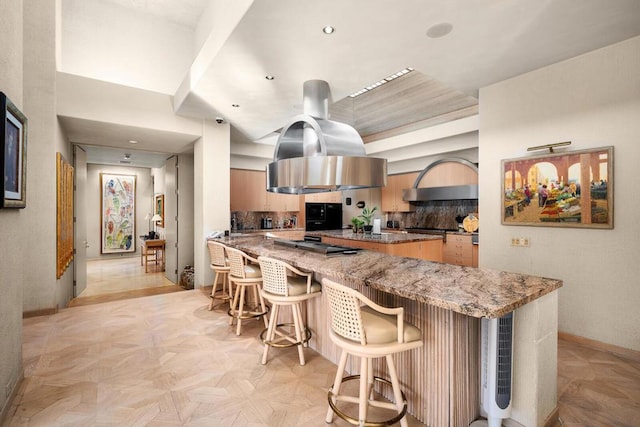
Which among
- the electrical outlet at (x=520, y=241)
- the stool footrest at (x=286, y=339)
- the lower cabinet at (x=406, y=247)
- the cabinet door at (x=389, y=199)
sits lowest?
the stool footrest at (x=286, y=339)

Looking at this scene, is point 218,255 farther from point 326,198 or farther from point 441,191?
point 326,198

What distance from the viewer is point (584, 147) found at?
9.68 ft

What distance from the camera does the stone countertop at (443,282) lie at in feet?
4.77

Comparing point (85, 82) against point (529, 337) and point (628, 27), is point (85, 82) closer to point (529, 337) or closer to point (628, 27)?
point (529, 337)

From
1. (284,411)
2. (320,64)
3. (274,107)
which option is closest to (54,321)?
(284,411)

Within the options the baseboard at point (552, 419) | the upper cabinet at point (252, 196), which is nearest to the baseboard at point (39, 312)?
the upper cabinet at point (252, 196)

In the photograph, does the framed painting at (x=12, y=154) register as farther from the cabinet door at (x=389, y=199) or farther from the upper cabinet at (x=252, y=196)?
the cabinet door at (x=389, y=199)

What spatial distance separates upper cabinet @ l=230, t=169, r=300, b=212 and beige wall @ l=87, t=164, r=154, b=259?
15.4ft

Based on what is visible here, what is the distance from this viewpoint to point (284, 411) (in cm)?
202

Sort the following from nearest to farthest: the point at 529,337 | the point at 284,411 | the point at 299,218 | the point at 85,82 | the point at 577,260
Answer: the point at 529,337 → the point at 284,411 → the point at 577,260 → the point at 85,82 → the point at 299,218

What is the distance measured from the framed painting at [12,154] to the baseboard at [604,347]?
4727 millimetres

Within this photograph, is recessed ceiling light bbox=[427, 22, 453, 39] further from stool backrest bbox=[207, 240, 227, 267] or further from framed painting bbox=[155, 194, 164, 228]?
framed painting bbox=[155, 194, 164, 228]

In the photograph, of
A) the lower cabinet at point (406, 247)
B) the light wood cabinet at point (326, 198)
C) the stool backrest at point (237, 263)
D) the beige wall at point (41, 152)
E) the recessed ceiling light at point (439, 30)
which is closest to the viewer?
the recessed ceiling light at point (439, 30)

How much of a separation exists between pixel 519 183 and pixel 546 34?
144 centimetres
